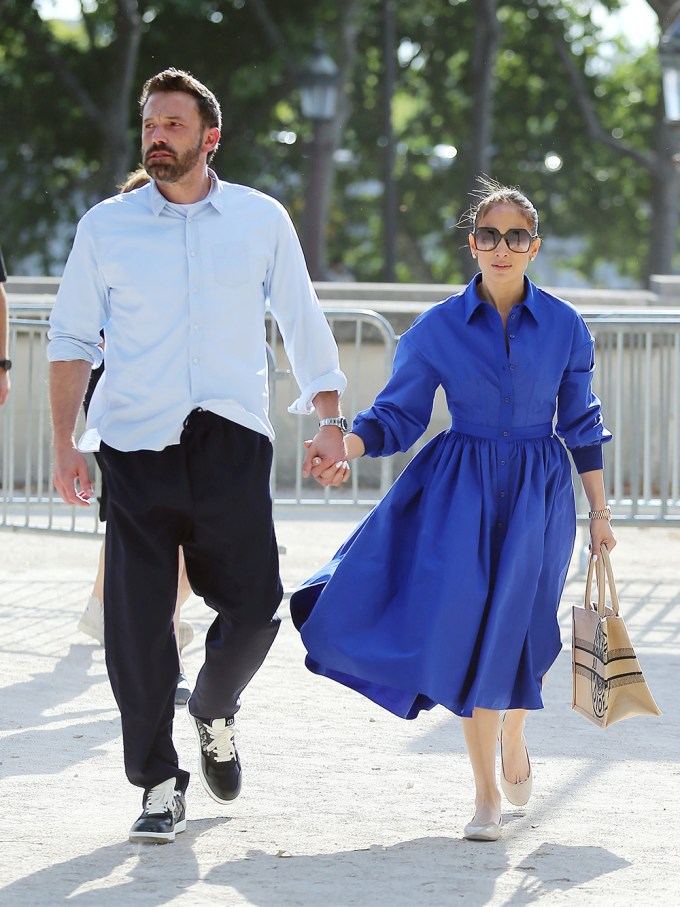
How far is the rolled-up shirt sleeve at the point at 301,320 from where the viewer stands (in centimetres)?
425

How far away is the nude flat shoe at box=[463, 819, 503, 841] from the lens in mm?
4285

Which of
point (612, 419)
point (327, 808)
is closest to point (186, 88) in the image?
point (327, 808)

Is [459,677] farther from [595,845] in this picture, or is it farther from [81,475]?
[81,475]

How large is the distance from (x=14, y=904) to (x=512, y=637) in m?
1.40

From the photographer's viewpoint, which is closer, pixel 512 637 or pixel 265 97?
pixel 512 637

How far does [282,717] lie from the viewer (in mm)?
5832

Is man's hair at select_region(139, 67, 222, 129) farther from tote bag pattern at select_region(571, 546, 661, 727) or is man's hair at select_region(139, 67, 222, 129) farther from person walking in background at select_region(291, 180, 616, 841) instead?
tote bag pattern at select_region(571, 546, 661, 727)

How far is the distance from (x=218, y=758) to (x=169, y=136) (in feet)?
5.47

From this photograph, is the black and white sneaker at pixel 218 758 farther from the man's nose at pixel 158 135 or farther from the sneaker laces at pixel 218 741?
the man's nose at pixel 158 135

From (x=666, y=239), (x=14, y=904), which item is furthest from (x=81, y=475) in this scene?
(x=666, y=239)

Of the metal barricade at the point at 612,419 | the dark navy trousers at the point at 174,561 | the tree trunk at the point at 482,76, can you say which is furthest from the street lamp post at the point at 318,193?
the dark navy trousers at the point at 174,561

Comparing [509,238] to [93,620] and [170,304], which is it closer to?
[170,304]

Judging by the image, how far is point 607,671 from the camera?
14.1 feet

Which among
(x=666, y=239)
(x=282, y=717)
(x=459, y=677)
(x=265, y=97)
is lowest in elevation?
(x=282, y=717)
